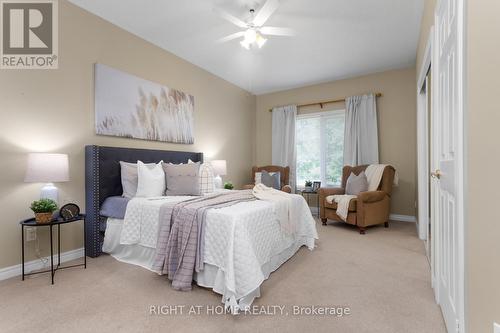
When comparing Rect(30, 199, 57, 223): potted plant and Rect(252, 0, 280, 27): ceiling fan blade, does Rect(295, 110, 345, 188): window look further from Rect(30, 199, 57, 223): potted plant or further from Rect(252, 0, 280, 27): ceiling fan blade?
Rect(30, 199, 57, 223): potted plant

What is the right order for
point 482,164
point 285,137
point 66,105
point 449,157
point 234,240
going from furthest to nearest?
point 285,137
point 66,105
point 234,240
point 449,157
point 482,164

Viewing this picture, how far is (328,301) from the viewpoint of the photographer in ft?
6.13

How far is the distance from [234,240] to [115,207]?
5.49 feet

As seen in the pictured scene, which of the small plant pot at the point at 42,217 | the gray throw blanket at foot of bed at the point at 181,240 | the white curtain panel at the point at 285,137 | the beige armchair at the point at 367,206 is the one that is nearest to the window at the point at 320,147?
the white curtain panel at the point at 285,137

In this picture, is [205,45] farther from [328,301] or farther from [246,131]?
[328,301]

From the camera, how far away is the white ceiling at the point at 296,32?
2.79 meters

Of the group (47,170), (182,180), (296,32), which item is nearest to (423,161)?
(296,32)

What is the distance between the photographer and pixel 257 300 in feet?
6.18

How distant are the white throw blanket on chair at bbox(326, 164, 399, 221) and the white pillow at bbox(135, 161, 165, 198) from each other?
2659 mm

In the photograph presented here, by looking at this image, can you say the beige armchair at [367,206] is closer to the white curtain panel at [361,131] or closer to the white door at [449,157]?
the white curtain panel at [361,131]

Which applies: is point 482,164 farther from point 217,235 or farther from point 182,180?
point 182,180

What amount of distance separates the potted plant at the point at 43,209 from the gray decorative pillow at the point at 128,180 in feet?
2.49

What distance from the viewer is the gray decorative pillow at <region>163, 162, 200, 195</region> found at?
311 centimetres

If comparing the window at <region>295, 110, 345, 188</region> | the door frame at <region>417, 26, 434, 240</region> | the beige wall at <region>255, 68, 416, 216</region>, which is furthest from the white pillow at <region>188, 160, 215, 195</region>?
the beige wall at <region>255, 68, 416, 216</region>
